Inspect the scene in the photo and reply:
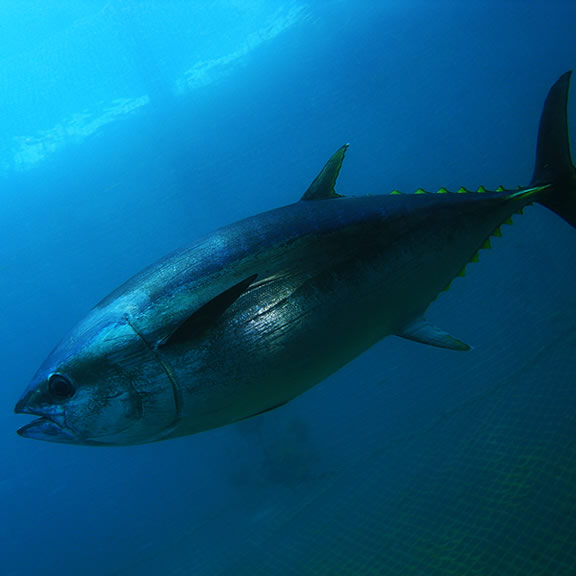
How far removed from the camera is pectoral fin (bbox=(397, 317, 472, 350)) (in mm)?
1365

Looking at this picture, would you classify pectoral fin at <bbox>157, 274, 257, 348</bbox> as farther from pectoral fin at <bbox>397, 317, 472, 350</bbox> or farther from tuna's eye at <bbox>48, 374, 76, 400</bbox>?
pectoral fin at <bbox>397, 317, 472, 350</bbox>

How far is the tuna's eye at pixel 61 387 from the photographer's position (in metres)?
1.03

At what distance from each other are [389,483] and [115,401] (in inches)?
280

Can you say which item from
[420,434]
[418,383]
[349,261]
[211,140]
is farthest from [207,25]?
[349,261]

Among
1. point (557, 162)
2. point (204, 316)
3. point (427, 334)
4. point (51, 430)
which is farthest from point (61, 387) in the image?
point (557, 162)

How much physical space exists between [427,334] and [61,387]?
1152 millimetres

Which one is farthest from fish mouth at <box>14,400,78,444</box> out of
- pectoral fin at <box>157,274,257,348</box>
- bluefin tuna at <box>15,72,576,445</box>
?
pectoral fin at <box>157,274,257,348</box>

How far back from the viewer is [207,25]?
20.0 meters

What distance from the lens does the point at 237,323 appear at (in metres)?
1.05

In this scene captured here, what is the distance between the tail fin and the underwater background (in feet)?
10.6

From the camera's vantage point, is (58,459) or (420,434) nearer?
(420,434)

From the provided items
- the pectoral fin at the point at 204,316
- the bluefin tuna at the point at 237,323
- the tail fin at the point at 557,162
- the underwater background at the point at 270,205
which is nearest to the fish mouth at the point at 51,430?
the bluefin tuna at the point at 237,323

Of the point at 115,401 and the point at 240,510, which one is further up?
the point at 115,401

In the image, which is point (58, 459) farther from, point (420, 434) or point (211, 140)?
point (211, 140)
